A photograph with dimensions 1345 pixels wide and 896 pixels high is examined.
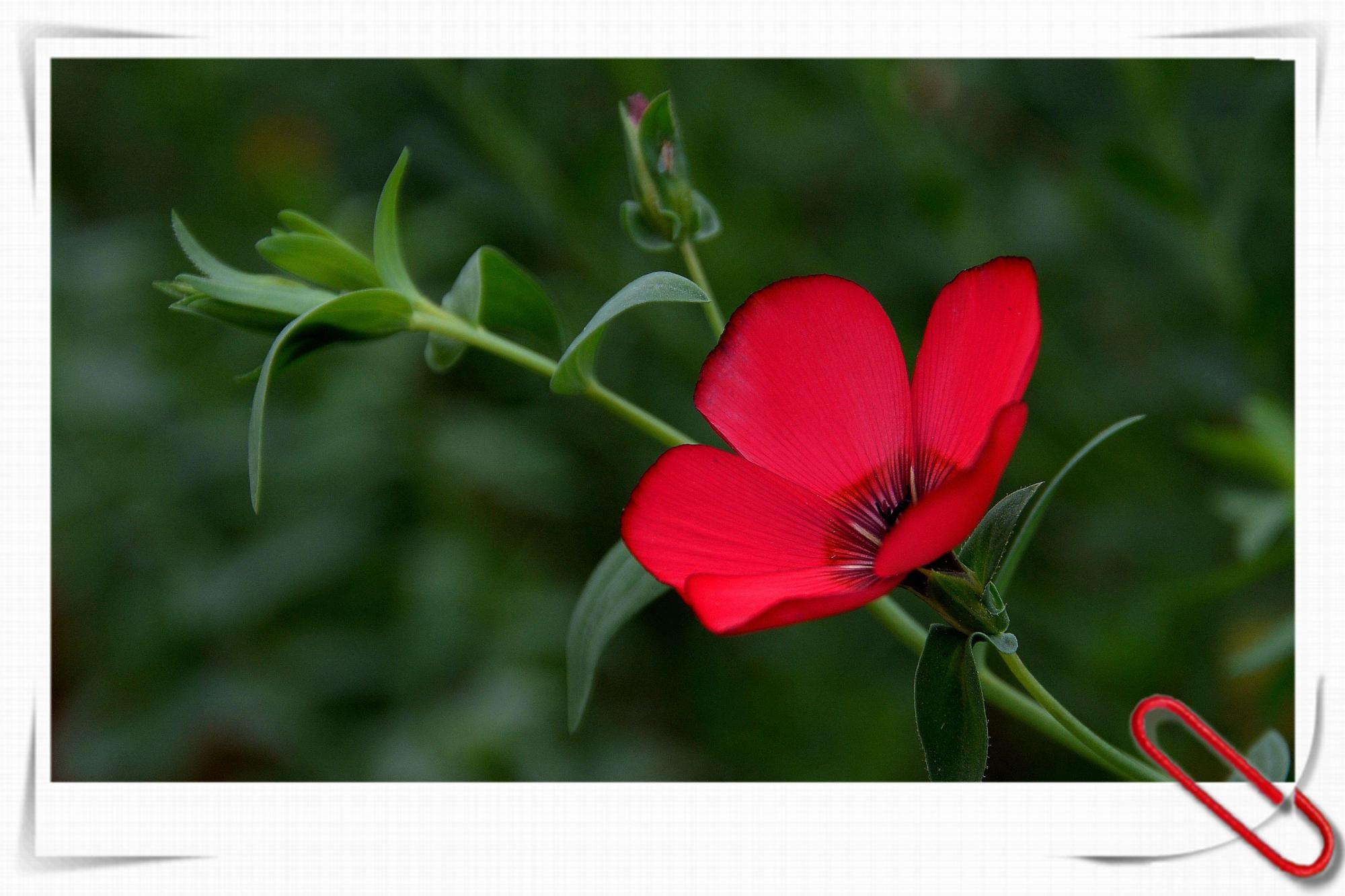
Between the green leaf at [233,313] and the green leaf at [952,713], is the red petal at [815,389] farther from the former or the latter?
the green leaf at [233,313]

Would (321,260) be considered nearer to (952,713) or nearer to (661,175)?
(661,175)

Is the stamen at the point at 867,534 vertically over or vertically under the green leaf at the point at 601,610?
over

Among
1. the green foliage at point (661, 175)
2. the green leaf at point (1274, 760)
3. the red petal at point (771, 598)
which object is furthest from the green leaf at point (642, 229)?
the green leaf at point (1274, 760)


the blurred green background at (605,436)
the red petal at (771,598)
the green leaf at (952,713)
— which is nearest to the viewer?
the red petal at (771,598)

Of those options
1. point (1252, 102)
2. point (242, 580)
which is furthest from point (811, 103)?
point (242, 580)

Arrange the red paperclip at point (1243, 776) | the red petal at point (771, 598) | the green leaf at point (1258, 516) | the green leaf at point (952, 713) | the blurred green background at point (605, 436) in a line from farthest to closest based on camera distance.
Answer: the blurred green background at point (605, 436)
the green leaf at point (1258, 516)
the red paperclip at point (1243, 776)
the green leaf at point (952, 713)
the red petal at point (771, 598)

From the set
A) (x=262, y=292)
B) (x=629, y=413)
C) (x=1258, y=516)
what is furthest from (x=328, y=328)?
(x=1258, y=516)

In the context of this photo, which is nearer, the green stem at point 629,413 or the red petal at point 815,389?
the red petal at point 815,389
